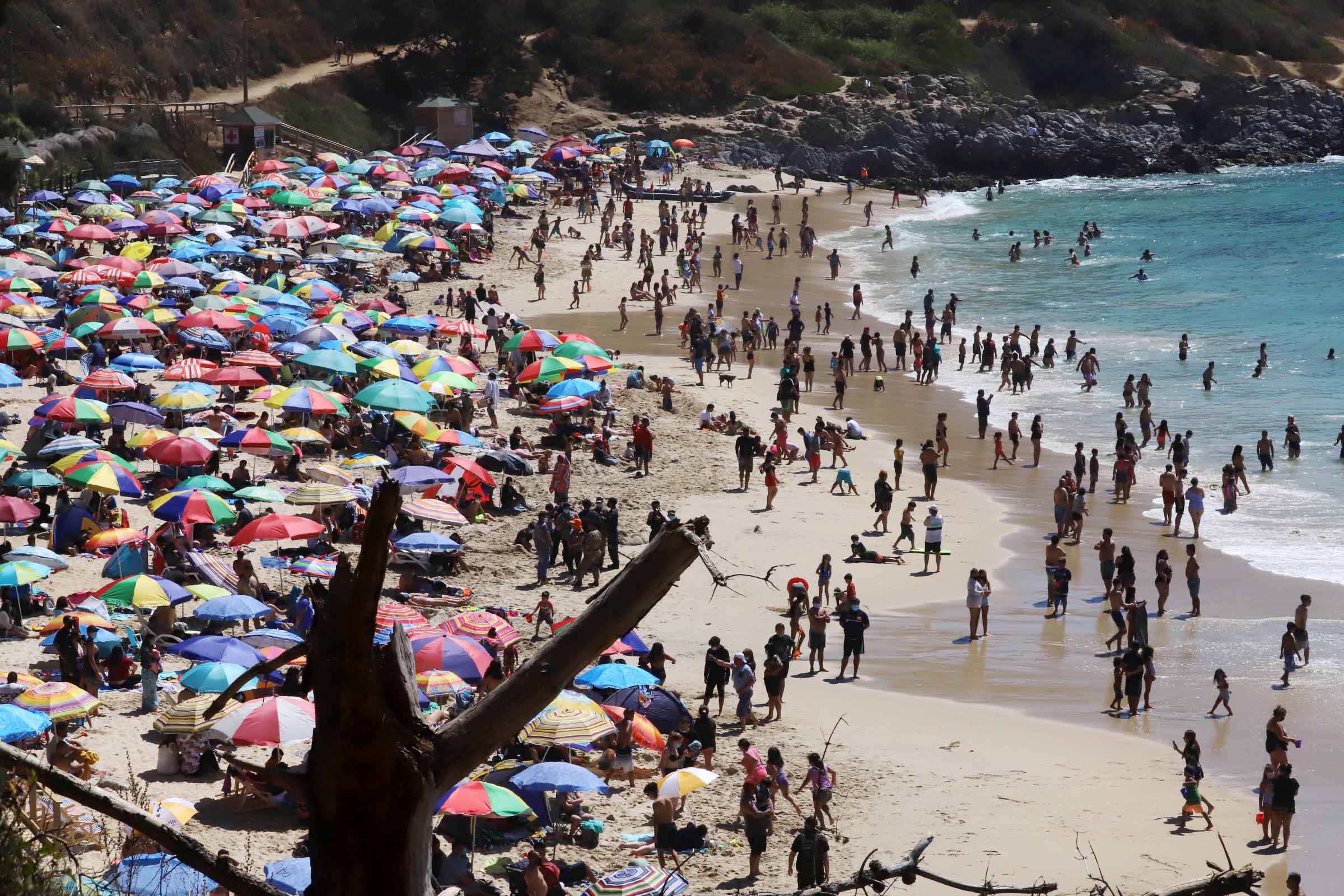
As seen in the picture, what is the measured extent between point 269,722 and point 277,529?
5936mm

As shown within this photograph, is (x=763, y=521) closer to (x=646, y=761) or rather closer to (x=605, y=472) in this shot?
(x=605, y=472)

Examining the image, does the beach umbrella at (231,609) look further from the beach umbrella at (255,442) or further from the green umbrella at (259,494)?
the beach umbrella at (255,442)

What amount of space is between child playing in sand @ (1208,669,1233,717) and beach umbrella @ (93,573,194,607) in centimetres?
1065

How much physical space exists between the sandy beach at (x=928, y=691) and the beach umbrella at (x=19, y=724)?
2.38 ft

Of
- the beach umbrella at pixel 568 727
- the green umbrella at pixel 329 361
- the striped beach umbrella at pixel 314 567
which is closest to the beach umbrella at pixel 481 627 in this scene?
the striped beach umbrella at pixel 314 567

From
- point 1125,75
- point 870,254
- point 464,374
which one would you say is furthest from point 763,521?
point 1125,75

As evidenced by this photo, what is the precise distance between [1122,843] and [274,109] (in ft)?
177

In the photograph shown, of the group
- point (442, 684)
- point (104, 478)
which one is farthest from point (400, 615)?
point (104, 478)

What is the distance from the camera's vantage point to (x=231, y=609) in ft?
48.8

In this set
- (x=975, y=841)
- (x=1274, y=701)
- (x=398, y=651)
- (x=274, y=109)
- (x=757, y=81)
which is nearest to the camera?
(x=398, y=651)

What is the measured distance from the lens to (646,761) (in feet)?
46.5

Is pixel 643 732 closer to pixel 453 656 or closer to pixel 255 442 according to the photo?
pixel 453 656

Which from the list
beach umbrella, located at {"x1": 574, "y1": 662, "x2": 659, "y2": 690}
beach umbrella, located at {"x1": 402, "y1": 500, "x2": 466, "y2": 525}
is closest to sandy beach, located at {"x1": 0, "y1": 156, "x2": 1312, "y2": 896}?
beach umbrella, located at {"x1": 574, "y1": 662, "x2": 659, "y2": 690}

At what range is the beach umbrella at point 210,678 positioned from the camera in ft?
42.8
